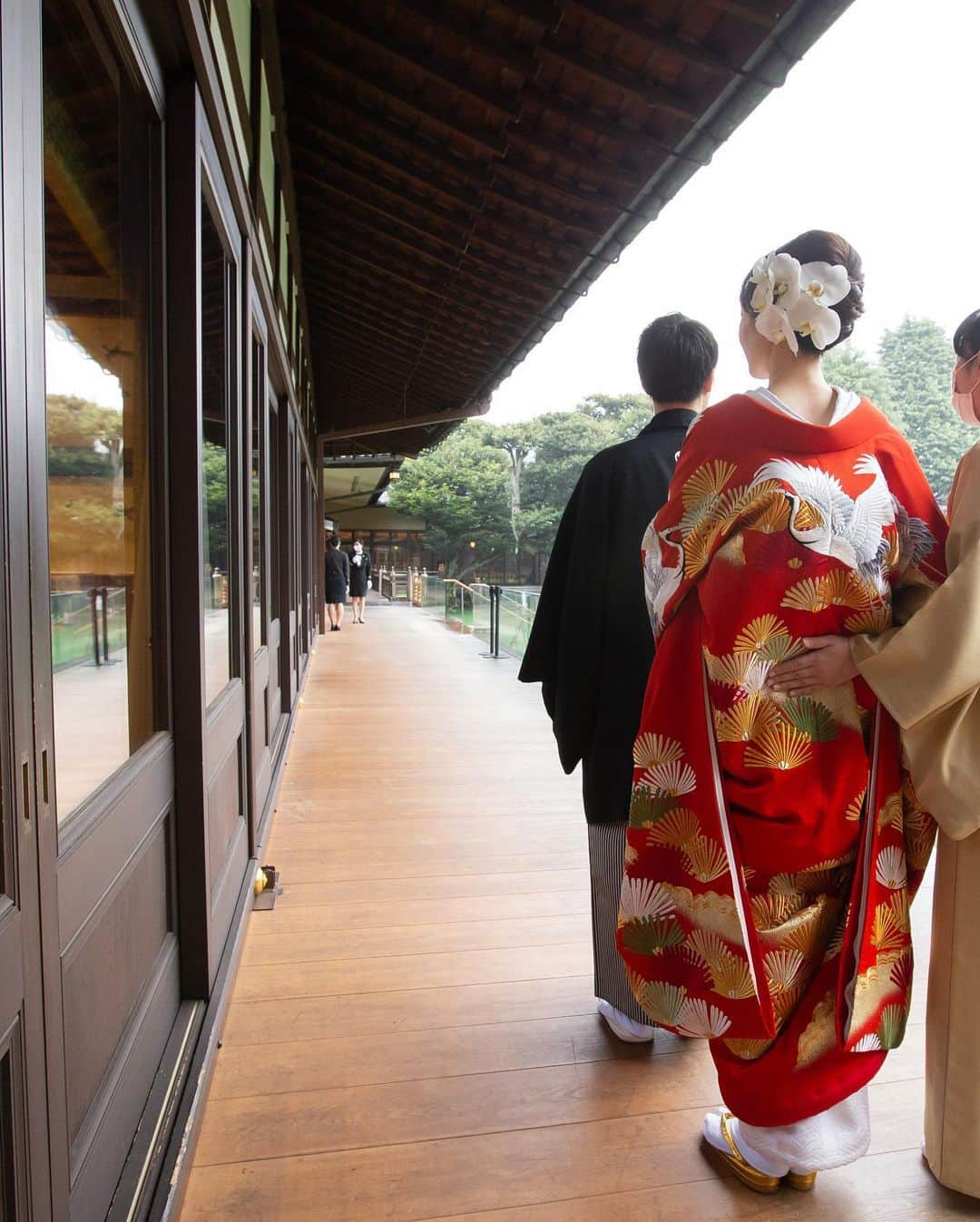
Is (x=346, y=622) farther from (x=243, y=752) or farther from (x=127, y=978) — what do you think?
(x=127, y=978)

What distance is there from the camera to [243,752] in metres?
2.46

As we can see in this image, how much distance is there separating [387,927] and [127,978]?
3.56 feet

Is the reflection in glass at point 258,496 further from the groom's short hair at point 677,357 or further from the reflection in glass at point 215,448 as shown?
the groom's short hair at point 677,357

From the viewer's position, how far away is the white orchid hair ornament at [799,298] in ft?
4.18

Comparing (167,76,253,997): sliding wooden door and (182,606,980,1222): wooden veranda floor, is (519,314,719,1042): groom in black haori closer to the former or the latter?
(182,606,980,1222): wooden veranda floor

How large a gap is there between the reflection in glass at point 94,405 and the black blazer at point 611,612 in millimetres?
837

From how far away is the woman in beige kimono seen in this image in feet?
3.82

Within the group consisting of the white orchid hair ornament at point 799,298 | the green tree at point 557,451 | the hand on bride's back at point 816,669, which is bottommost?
the hand on bride's back at point 816,669

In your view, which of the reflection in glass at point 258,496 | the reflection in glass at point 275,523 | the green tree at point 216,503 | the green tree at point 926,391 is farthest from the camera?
the reflection in glass at point 275,523

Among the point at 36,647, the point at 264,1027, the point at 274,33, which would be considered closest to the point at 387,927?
the point at 264,1027

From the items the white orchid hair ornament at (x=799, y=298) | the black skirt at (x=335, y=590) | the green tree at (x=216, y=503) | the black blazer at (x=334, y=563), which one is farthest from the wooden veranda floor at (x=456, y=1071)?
the black skirt at (x=335, y=590)

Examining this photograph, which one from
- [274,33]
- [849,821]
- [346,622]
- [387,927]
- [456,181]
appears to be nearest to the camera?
[849,821]

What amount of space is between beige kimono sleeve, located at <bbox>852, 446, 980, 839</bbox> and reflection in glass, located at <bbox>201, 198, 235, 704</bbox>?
1.30m

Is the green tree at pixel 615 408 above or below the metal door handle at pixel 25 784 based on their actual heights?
above
